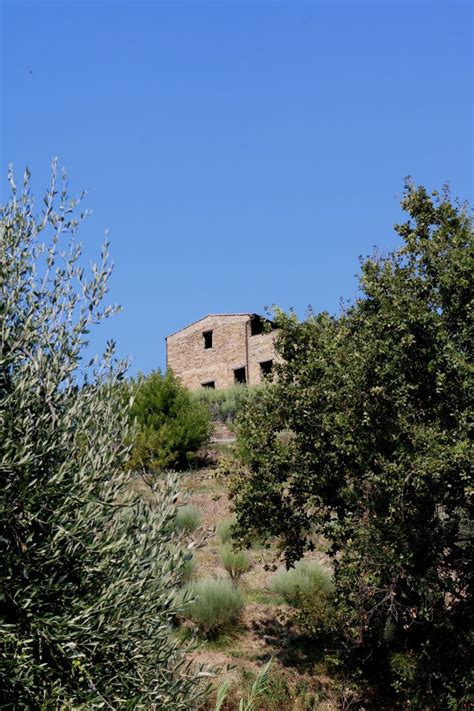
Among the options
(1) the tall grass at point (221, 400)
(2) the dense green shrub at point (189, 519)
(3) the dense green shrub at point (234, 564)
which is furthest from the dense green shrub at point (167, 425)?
(3) the dense green shrub at point (234, 564)

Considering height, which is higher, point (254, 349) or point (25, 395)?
point (254, 349)

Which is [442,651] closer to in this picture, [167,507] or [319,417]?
[319,417]

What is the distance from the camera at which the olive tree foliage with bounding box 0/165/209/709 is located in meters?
7.84

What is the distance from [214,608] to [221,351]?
38.9m

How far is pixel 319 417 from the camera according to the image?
16766 millimetres

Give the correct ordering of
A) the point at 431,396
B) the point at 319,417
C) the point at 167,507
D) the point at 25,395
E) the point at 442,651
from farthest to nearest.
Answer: the point at 319,417 < the point at 442,651 < the point at 431,396 < the point at 167,507 < the point at 25,395

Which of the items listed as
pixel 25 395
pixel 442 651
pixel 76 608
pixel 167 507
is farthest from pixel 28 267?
pixel 442 651

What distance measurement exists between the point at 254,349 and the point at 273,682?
38983 mm

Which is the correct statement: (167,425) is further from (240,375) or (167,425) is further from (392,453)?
(240,375)

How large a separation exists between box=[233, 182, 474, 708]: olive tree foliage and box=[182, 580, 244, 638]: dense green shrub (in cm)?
276

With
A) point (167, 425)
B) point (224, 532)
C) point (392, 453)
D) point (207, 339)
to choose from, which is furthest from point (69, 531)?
point (207, 339)

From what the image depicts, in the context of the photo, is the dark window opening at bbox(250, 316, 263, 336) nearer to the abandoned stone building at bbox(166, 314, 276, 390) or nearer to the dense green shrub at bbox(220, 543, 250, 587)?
the abandoned stone building at bbox(166, 314, 276, 390)

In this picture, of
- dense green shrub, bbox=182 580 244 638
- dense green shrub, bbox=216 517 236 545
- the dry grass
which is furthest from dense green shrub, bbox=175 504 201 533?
dense green shrub, bbox=182 580 244 638

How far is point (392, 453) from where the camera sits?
14859 millimetres
